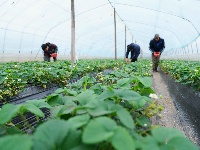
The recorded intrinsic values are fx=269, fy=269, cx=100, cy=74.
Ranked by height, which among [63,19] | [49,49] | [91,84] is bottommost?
[91,84]

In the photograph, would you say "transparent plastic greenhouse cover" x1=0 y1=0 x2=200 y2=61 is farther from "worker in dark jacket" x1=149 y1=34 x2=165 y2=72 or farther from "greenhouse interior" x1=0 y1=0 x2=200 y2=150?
"worker in dark jacket" x1=149 y1=34 x2=165 y2=72

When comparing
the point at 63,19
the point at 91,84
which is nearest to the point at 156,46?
the point at 91,84

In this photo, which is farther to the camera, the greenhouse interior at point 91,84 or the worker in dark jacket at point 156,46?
the worker in dark jacket at point 156,46

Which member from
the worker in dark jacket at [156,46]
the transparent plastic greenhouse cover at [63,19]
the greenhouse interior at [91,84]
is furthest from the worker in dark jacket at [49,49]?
the worker in dark jacket at [156,46]

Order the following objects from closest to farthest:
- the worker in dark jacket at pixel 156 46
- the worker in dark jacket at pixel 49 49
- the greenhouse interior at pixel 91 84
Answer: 1. the greenhouse interior at pixel 91 84
2. the worker in dark jacket at pixel 156 46
3. the worker in dark jacket at pixel 49 49

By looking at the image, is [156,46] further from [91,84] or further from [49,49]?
[91,84]

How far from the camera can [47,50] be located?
12812mm

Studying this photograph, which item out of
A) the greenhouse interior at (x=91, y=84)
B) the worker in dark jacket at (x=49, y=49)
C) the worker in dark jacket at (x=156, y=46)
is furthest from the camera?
the worker in dark jacket at (x=49, y=49)

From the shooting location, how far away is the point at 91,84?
8.17ft

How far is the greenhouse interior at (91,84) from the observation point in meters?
0.95

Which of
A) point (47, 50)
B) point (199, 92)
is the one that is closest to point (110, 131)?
point (199, 92)

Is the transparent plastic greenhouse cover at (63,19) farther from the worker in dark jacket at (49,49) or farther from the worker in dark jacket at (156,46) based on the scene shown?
the worker in dark jacket at (156,46)

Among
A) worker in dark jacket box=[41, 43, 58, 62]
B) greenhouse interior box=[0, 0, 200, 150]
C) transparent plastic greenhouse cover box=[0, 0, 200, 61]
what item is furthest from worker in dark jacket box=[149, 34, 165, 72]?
worker in dark jacket box=[41, 43, 58, 62]

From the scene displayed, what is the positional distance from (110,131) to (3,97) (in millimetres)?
3078
